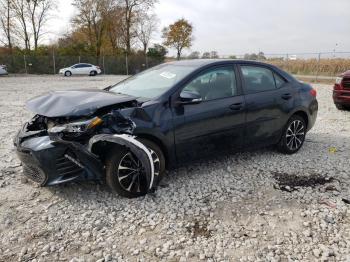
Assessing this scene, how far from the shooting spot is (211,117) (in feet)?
14.1

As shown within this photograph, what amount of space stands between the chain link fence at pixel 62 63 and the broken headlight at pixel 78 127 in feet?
88.7

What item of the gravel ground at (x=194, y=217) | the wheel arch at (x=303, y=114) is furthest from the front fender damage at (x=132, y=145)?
the wheel arch at (x=303, y=114)

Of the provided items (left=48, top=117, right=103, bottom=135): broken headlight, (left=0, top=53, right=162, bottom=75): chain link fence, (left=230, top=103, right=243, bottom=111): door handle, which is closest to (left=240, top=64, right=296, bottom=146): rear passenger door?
(left=230, top=103, right=243, bottom=111): door handle

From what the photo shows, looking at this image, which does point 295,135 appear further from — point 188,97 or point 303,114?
point 188,97

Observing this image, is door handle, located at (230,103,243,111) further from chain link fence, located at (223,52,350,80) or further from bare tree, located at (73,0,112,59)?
bare tree, located at (73,0,112,59)

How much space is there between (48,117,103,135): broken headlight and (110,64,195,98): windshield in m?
0.88

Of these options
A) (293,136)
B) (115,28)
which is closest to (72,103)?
(293,136)

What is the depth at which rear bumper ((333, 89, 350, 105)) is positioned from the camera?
9.27m

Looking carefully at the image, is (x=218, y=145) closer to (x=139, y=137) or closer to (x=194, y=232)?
(x=139, y=137)

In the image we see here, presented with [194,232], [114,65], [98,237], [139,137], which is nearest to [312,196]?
[194,232]

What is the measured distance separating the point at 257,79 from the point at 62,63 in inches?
1285

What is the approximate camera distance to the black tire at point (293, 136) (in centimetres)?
534

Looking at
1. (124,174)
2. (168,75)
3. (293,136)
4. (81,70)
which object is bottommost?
(124,174)

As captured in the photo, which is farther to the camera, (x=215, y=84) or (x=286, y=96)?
(x=286, y=96)
